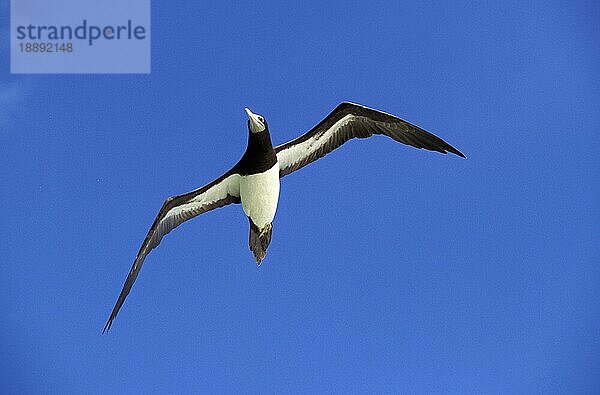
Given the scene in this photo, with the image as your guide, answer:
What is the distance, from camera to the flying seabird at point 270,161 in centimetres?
677

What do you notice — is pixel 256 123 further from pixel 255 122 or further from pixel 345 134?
pixel 345 134

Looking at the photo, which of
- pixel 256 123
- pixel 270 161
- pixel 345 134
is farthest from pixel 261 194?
pixel 345 134

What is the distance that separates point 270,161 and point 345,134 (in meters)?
0.76

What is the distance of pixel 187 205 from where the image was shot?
24.4ft

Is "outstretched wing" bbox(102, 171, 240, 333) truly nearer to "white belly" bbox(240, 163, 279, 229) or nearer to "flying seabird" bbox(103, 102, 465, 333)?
"flying seabird" bbox(103, 102, 465, 333)

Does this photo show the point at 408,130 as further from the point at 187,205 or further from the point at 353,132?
the point at 187,205

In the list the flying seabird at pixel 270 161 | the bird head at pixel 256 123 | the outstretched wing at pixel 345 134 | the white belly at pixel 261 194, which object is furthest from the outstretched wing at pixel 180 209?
the bird head at pixel 256 123

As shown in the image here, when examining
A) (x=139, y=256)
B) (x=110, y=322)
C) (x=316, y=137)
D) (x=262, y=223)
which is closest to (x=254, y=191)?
(x=262, y=223)

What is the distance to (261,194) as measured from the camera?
6.88m

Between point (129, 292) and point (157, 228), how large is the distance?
2.15 feet

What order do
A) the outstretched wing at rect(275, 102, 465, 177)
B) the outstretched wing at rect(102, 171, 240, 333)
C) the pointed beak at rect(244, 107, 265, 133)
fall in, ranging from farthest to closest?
the outstretched wing at rect(102, 171, 240, 333), the outstretched wing at rect(275, 102, 465, 177), the pointed beak at rect(244, 107, 265, 133)

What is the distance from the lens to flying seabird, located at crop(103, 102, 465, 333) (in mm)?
6766

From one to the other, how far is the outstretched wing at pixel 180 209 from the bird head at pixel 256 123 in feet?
2.52

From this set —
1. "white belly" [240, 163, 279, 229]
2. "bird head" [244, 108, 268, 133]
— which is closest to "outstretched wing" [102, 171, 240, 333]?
"white belly" [240, 163, 279, 229]
